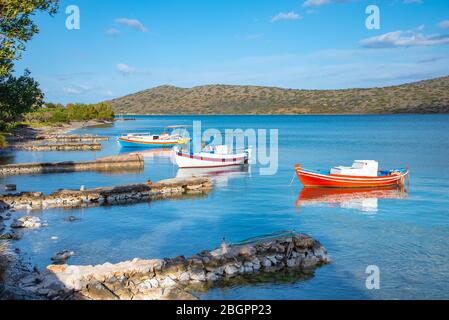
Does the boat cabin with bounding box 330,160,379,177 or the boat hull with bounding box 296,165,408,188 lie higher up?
the boat cabin with bounding box 330,160,379,177

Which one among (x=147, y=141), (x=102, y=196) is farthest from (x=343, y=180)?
(x=147, y=141)

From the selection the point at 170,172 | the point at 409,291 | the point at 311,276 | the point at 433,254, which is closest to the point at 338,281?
the point at 311,276

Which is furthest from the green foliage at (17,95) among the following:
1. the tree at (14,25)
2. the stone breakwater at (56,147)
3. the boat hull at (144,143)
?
the boat hull at (144,143)

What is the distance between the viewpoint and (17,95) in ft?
82.1

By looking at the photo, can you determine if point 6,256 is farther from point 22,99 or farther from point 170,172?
point 170,172

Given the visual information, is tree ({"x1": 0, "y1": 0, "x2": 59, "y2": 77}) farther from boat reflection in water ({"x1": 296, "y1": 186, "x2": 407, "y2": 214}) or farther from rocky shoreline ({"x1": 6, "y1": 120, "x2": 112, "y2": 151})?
rocky shoreline ({"x1": 6, "y1": 120, "x2": 112, "y2": 151})

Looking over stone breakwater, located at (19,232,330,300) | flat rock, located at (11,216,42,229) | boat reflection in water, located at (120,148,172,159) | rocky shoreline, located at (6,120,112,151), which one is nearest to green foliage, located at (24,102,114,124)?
rocky shoreline, located at (6,120,112,151)

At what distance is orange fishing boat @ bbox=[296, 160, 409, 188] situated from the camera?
37.7 metres

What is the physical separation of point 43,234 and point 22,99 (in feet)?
23.7

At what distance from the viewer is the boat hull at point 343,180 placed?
37719mm

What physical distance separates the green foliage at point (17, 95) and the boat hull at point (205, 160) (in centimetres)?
2558

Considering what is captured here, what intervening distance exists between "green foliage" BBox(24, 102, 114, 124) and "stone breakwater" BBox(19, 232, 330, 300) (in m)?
102

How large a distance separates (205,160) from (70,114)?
11272 cm

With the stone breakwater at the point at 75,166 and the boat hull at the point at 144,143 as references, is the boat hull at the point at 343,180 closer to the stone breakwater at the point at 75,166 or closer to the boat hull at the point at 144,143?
the stone breakwater at the point at 75,166
